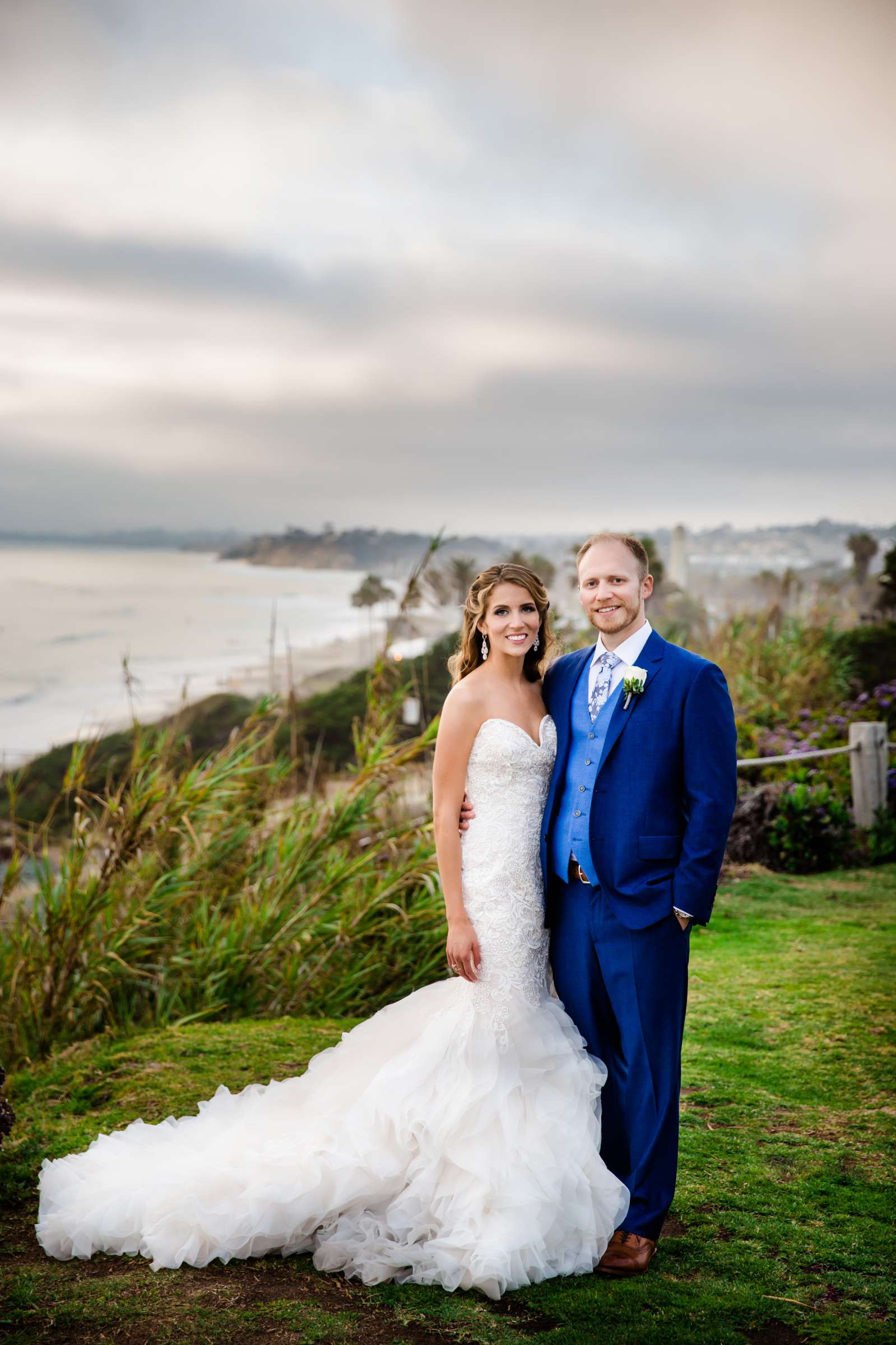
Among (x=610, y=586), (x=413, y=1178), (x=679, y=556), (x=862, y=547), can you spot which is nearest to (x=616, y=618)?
(x=610, y=586)

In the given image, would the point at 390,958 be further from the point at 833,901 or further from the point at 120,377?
the point at 120,377

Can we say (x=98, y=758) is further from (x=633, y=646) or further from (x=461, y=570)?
(x=633, y=646)

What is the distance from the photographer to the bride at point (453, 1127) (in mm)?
2758

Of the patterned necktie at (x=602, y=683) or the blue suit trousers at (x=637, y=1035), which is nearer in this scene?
the blue suit trousers at (x=637, y=1035)

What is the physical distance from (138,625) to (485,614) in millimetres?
15978

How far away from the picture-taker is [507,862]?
3.15m

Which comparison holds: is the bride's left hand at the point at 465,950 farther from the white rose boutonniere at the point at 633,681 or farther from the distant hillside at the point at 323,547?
the distant hillside at the point at 323,547

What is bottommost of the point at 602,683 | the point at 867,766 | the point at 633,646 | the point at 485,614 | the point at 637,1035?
the point at 867,766

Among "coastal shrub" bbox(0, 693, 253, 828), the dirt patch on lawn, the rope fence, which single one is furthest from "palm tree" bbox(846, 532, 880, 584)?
the dirt patch on lawn

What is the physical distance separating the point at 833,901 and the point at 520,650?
16.4ft

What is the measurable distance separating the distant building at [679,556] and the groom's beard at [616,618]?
18.6 metres

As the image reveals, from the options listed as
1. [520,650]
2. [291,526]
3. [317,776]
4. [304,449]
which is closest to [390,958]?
[317,776]

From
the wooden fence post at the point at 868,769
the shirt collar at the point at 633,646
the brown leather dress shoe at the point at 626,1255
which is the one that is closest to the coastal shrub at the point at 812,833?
the wooden fence post at the point at 868,769

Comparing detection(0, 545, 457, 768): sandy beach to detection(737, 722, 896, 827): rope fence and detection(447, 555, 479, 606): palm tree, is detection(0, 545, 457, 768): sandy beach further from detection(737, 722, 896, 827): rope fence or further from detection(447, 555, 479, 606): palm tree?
detection(737, 722, 896, 827): rope fence
